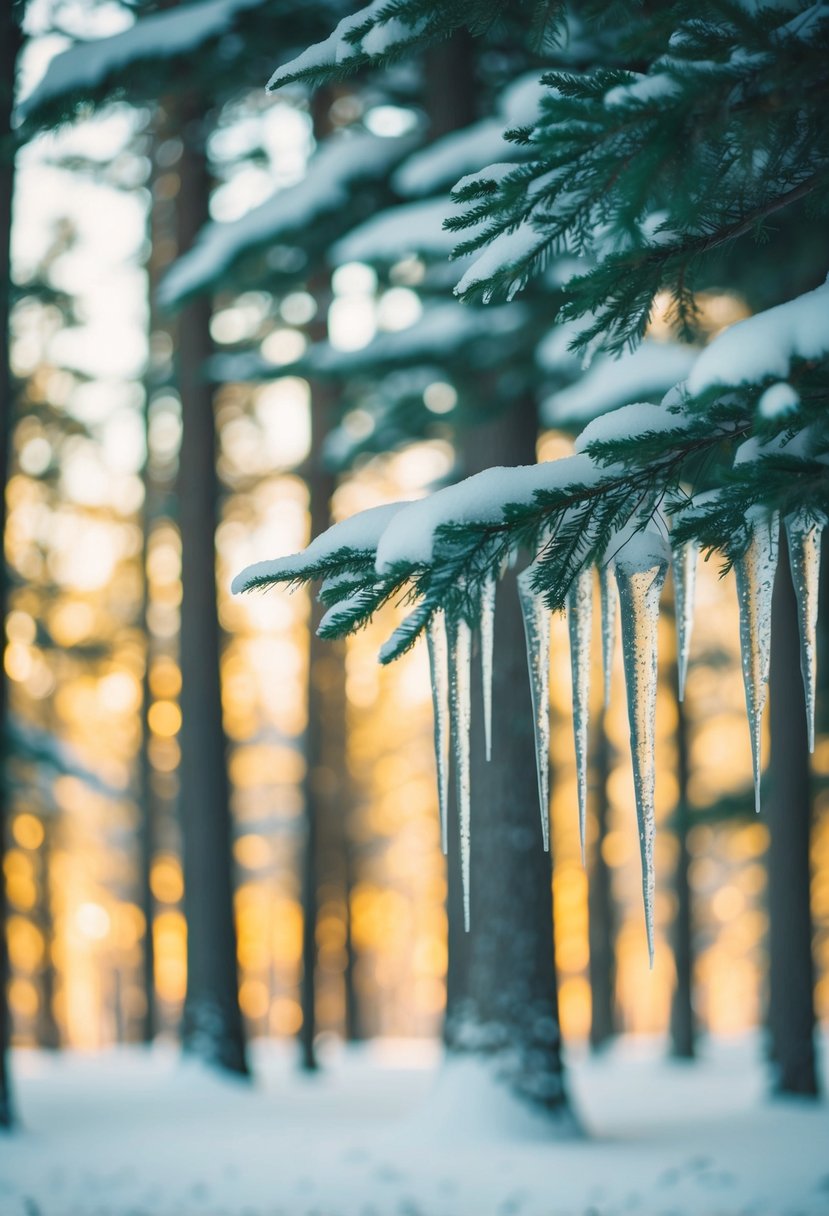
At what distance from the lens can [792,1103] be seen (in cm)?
884

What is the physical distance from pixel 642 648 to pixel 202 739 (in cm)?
778

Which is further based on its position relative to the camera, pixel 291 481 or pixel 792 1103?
pixel 291 481

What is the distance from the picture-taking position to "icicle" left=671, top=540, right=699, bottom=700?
11.9 feet

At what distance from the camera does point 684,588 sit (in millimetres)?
3803

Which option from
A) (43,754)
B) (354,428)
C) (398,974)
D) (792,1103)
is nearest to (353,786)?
(354,428)

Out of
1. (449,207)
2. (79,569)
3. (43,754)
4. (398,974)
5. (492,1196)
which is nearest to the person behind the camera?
(492,1196)

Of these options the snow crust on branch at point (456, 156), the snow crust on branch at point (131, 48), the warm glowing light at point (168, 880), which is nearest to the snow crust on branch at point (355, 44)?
the snow crust on branch at point (456, 156)

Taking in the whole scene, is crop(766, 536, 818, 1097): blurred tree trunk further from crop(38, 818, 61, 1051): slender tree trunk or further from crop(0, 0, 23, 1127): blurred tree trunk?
crop(38, 818, 61, 1051): slender tree trunk

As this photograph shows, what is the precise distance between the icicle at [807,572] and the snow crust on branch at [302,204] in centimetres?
611

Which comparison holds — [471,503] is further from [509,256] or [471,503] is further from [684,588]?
[684,588]

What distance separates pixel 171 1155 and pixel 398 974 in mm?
25006

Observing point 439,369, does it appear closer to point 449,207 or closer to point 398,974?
point 449,207

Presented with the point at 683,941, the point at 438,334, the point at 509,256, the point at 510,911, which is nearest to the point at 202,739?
the point at 510,911

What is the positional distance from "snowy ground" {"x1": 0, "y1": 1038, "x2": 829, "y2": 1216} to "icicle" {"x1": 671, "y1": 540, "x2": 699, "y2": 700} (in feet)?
11.6
